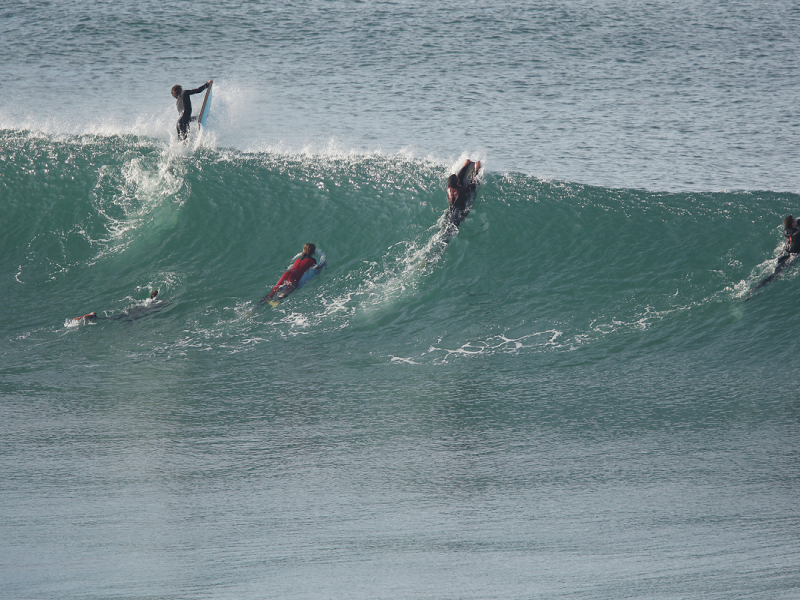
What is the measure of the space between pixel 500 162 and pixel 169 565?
1401cm

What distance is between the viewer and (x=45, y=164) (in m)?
14.3

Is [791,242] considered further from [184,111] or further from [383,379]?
[184,111]

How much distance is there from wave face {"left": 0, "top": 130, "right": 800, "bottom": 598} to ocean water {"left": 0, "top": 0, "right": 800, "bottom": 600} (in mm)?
39

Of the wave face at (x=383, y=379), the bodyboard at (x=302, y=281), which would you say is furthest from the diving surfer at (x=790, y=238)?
the bodyboard at (x=302, y=281)

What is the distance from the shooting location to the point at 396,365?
10.1 metres

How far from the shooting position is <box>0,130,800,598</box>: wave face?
6707 mm

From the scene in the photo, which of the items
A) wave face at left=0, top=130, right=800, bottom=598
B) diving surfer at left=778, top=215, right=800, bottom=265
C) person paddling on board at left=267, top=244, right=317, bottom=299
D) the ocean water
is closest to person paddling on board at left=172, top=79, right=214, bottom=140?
the ocean water

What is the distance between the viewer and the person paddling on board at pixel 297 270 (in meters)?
11.6

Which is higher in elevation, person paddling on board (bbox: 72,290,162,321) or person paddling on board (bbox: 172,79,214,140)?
person paddling on board (bbox: 172,79,214,140)

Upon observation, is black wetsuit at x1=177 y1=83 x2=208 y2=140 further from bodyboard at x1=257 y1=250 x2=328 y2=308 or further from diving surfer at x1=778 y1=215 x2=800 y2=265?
diving surfer at x1=778 y1=215 x2=800 y2=265

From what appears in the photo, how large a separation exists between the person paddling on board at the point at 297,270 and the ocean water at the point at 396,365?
257 millimetres

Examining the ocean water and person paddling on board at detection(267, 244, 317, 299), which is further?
person paddling on board at detection(267, 244, 317, 299)

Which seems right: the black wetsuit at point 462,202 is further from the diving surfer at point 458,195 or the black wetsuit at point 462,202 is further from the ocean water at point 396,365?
the ocean water at point 396,365

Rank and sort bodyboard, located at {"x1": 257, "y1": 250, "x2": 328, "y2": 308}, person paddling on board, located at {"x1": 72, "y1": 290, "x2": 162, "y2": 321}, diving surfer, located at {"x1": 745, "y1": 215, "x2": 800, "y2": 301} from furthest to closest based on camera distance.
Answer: bodyboard, located at {"x1": 257, "y1": 250, "x2": 328, "y2": 308}, diving surfer, located at {"x1": 745, "y1": 215, "x2": 800, "y2": 301}, person paddling on board, located at {"x1": 72, "y1": 290, "x2": 162, "y2": 321}
